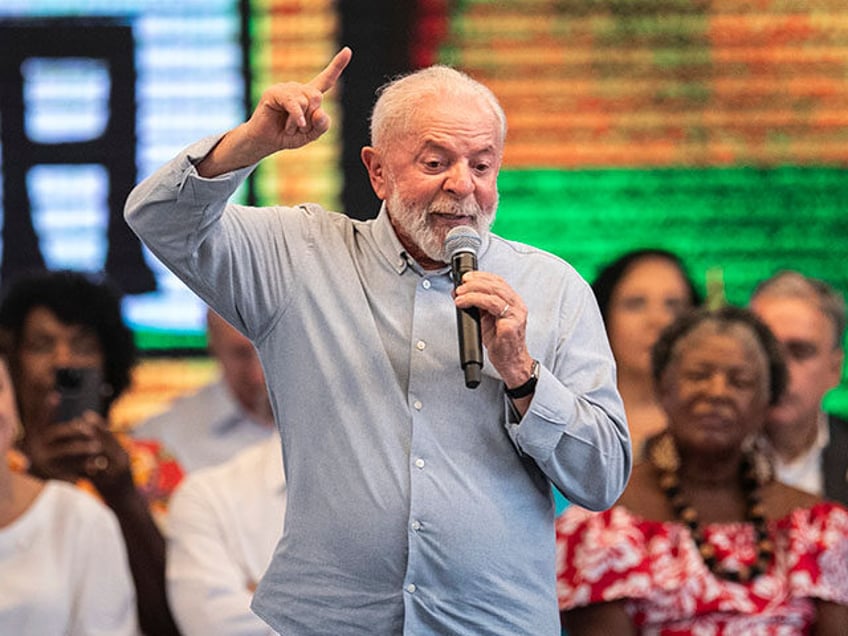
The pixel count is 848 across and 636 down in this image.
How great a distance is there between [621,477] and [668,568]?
1074 millimetres

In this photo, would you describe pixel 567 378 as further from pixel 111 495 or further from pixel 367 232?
pixel 111 495

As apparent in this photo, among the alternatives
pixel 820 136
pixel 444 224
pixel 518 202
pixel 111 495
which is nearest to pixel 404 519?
pixel 444 224

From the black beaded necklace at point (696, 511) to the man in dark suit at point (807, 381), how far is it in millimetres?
714

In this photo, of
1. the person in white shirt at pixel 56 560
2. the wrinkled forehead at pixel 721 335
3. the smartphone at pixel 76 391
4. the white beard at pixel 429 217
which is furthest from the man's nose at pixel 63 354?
the white beard at pixel 429 217

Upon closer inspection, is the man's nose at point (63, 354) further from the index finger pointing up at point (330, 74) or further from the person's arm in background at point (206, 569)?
the index finger pointing up at point (330, 74)

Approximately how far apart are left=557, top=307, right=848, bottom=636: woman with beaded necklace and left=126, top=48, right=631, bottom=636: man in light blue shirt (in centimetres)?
99

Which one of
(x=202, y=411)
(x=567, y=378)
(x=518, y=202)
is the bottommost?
(x=202, y=411)

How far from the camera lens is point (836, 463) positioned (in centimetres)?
495

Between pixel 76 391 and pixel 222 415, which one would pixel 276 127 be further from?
pixel 222 415

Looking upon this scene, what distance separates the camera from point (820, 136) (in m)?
6.24

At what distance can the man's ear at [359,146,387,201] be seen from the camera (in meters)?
3.08

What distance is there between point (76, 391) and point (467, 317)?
2.28 meters

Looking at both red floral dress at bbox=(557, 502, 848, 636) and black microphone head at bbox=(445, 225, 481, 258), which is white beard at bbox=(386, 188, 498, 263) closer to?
black microphone head at bbox=(445, 225, 481, 258)

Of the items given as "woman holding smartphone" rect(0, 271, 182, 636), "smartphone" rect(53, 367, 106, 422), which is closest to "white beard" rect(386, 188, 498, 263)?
"woman holding smartphone" rect(0, 271, 182, 636)
